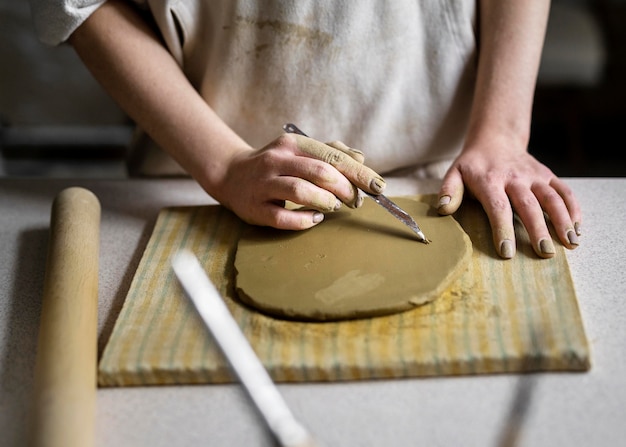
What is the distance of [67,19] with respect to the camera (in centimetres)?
107

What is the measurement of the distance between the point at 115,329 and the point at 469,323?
1.25 feet

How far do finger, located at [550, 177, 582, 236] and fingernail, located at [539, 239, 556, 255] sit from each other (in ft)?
0.21

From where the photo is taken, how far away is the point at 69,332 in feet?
2.50

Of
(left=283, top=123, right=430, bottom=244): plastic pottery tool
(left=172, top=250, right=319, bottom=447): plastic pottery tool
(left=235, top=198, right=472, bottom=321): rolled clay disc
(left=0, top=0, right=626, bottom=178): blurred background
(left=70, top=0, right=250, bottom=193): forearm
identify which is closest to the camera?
(left=172, top=250, right=319, bottom=447): plastic pottery tool

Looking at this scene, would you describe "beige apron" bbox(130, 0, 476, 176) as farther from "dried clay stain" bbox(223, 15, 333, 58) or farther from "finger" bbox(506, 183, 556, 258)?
"finger" bbox(506, 183, 556, 258)

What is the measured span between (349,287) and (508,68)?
50 cm

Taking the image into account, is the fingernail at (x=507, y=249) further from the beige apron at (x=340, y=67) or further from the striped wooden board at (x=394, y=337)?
the beige apron at (x=340, y=67)

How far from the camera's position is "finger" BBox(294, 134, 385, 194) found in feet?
2.98

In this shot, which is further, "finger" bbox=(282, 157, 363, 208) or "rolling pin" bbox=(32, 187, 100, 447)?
"finger" bbox=(282, 157, 363, 208)

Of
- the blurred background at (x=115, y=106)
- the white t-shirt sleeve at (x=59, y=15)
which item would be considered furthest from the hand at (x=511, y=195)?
the blurred background at (x=115, y=106)

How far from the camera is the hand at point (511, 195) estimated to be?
2.95 feet

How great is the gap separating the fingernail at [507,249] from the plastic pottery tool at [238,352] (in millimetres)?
331

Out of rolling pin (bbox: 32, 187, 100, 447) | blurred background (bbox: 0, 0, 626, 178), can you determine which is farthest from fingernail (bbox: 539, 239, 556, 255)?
blurred background (bbox: 0, 0, 626, 178)

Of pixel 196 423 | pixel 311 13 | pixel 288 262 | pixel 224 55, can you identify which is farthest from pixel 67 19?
pixel 196 423
